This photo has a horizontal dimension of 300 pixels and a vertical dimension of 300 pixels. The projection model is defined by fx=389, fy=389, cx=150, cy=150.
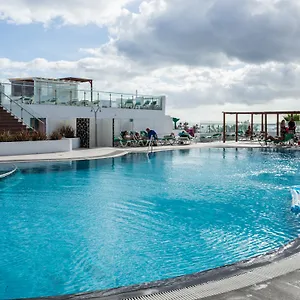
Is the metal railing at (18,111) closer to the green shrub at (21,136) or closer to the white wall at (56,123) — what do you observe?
Answer: the white wall at (56,123)

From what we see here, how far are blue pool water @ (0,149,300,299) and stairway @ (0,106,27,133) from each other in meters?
6.91

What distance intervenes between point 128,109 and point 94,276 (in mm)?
23052

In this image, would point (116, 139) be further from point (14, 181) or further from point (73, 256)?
point (73, 256)

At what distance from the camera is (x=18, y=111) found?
20.4 meters

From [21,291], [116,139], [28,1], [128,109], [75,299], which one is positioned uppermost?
[28,1]

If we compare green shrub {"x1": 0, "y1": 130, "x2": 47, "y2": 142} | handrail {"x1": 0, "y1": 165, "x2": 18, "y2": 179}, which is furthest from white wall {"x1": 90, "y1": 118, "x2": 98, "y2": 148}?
handrail {"x1": 0, "y1": 165, "x2": 18, "y2": 179}

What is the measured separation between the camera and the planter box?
53.6ft

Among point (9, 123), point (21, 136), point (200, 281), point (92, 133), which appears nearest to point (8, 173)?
point (21, 136)

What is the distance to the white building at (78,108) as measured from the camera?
20.7 metres

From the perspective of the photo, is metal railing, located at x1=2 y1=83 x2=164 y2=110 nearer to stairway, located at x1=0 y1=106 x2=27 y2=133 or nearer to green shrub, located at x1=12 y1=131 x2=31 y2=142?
stairway, located at x1=0 y1=106 x2=27 y2=133

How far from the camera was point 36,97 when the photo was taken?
21.9 metres

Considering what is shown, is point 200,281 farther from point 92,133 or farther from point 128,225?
point 92,133

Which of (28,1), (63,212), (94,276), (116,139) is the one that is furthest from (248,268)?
(116,139)

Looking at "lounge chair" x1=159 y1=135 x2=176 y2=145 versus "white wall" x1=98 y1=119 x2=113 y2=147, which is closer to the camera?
"white wall" x1=98 y1=119 x2=113 y2=147
